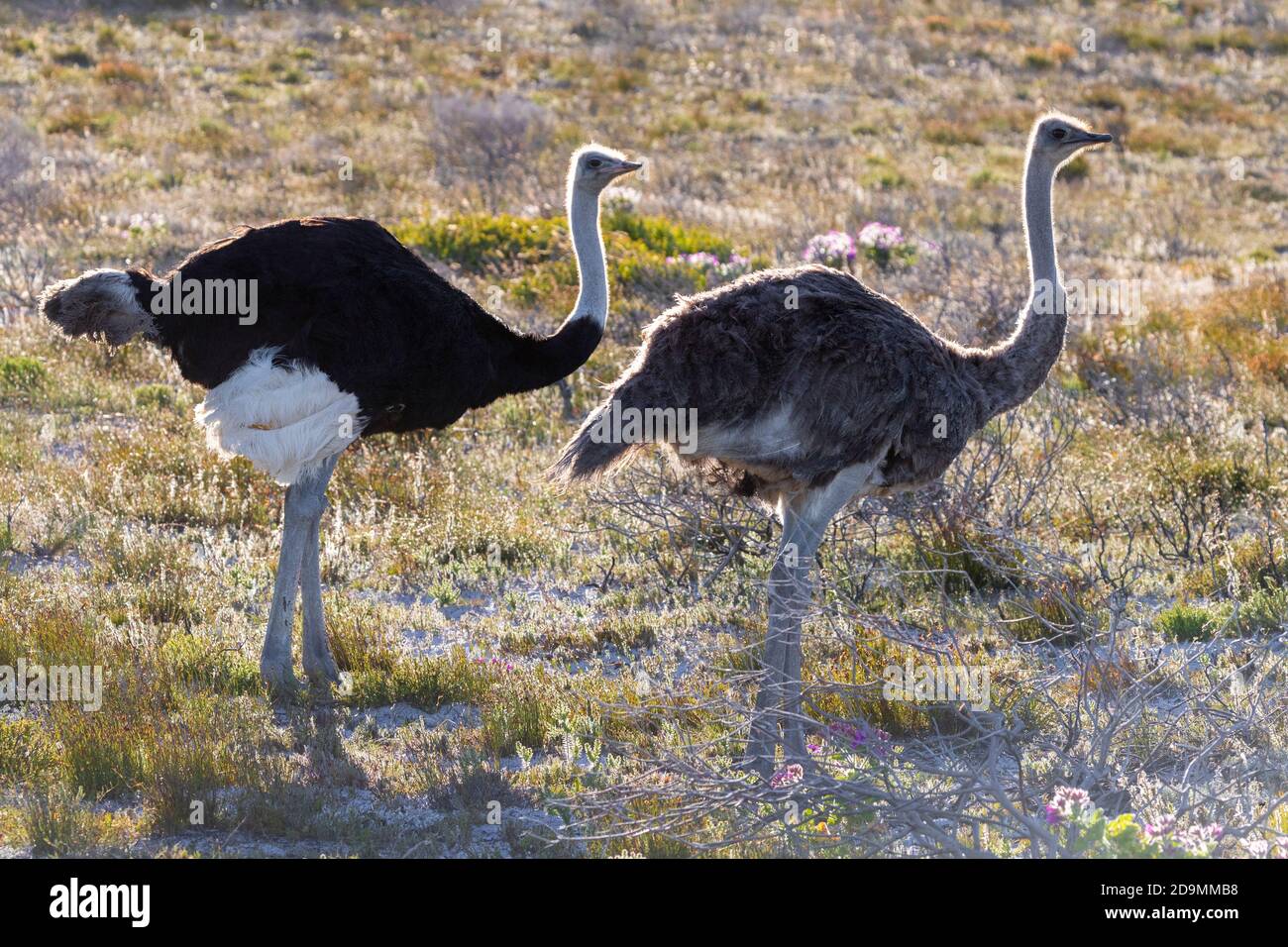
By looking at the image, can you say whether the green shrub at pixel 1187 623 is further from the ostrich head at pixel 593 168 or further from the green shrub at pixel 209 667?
the green shrub at pixel 209 667

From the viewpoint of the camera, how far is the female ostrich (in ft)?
17.9

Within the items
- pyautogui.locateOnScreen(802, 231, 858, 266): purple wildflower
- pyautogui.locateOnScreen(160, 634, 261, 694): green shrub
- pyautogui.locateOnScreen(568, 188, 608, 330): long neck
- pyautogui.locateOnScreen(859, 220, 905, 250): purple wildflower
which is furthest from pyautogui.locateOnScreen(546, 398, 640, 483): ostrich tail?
pyautogui.locateOnScreen(859, 220, 905, 250): purple wildflower

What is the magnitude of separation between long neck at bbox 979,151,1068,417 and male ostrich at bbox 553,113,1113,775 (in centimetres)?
20

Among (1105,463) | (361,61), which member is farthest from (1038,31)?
(1105,463)

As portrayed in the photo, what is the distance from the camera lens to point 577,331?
6.18m

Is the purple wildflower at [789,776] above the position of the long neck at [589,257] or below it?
below

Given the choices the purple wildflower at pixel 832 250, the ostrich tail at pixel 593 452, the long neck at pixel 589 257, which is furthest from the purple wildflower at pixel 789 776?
→ the purple wildflower at pixel 832 250

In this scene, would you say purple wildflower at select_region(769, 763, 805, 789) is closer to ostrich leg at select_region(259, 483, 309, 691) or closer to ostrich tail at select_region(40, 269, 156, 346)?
ostrich leg at select_region(259, 483, 309, 691)

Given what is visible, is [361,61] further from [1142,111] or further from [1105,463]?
[1105,463]

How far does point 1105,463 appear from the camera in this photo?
8242mm

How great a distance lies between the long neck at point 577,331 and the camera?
19.7 ft

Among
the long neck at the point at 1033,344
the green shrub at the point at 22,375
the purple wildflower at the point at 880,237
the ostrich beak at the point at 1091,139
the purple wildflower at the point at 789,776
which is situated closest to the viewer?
the purple wildflower at the point at 789,776

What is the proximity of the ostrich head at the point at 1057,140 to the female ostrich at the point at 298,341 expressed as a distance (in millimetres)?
2309

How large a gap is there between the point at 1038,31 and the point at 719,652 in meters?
27.1
